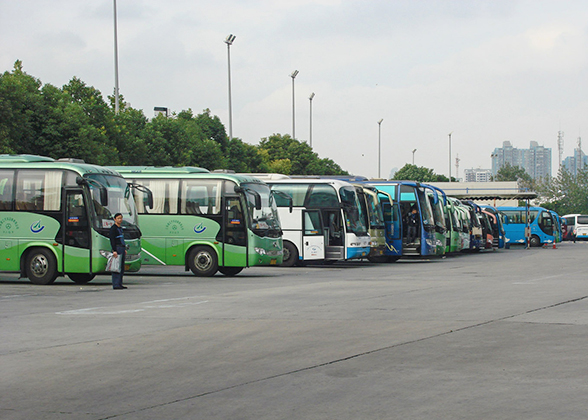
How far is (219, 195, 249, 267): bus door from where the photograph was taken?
23.9 meters

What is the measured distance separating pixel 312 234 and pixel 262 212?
4585 millimetres

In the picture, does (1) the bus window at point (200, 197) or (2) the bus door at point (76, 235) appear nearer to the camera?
(2) the bus door at point (76, 235)

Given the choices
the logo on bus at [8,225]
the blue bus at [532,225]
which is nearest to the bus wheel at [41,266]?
the logo on bus at [8,225]

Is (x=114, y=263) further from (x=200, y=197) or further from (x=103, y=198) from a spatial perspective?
(x=200, y=197)

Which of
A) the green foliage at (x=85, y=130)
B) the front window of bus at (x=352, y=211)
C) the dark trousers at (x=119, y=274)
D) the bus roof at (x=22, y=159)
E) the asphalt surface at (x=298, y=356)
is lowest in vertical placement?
the asphalt surface at (x=298, y=356)

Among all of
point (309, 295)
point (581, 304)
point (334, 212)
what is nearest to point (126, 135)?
point (334, 212)

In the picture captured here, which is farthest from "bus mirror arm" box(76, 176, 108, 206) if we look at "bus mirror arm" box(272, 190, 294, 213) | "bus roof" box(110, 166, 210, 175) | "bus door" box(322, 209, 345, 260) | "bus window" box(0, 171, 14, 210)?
"bus door" box(322, 209, 345, 260)

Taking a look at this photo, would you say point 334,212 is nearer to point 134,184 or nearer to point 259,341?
point 134,184

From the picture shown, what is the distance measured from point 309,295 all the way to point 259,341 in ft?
21.1

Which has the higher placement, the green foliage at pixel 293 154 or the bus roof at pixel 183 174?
the green foliage at pixel 293 154

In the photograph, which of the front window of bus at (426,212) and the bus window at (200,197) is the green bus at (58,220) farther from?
the front window of bus at (426,212)

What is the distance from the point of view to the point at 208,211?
2456cm

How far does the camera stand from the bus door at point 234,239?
78.5 feet

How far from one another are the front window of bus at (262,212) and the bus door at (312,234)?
3.67 meters
